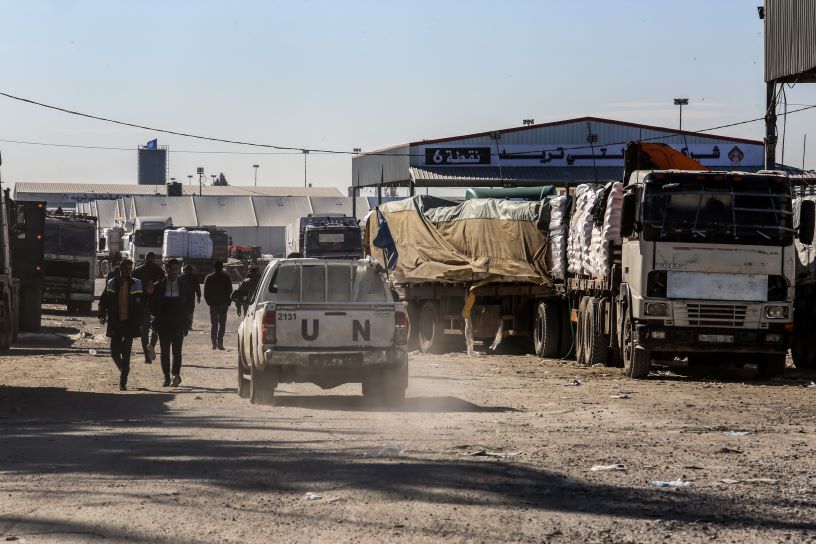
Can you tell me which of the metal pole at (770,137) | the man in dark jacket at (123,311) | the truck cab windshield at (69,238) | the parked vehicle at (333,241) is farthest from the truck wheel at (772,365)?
the truck cab windshield at (69,238)

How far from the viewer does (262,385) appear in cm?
1611

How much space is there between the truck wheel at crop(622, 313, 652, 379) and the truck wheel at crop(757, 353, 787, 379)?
176 centimetres

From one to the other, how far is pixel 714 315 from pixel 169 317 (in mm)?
7973

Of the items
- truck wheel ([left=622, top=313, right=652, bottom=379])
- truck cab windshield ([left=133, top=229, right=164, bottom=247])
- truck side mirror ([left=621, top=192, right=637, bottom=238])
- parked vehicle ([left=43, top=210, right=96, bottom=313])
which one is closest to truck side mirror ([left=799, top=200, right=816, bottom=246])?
truck side mirror ([left=621, top=192, right=637, bottom=238])

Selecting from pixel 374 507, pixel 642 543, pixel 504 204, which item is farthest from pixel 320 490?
pixel 504 204

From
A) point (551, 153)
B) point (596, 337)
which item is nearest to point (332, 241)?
→ point (596, 337)

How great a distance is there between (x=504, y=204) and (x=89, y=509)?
20449 mm

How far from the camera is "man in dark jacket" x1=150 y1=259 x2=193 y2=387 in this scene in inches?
765

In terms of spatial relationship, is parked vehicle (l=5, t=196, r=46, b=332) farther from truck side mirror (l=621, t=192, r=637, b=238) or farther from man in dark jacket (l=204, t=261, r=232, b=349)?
truck side mirror (l=621, t=192, r=637, b=238)

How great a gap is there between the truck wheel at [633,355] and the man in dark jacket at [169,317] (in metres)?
6.73

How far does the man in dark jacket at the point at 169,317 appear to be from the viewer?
19.4 m

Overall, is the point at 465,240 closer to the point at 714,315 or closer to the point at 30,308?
the point at 714,315

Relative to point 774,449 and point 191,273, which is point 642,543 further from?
point 191,273

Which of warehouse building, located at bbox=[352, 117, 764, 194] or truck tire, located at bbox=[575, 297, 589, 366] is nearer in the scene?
truck tire, located at bbox=[575, 297, 589, 366]
